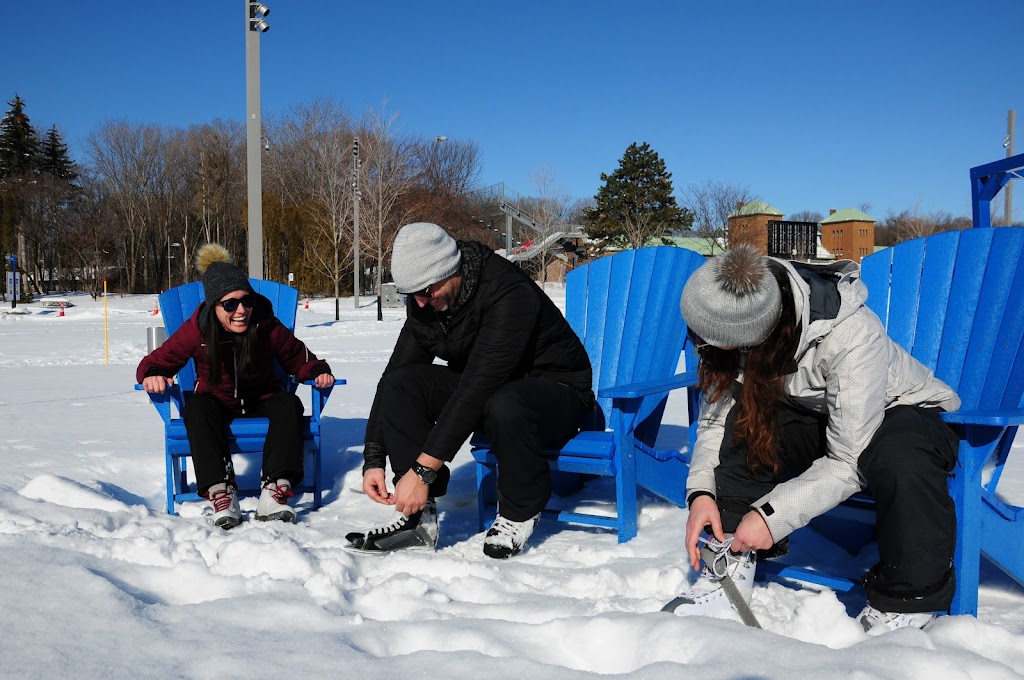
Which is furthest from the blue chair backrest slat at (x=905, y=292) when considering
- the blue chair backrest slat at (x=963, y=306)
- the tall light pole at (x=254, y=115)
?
the tall light pole at (x=254, y=115)

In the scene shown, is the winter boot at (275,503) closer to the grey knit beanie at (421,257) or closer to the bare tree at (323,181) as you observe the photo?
the grey knit beanie at (421,257)

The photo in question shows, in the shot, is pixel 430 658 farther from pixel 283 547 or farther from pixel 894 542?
pixel 894 542

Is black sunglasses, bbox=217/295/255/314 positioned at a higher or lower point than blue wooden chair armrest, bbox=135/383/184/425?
higher

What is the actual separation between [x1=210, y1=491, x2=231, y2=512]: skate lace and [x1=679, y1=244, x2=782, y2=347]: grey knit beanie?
2.02 m

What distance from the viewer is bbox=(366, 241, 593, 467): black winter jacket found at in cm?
251

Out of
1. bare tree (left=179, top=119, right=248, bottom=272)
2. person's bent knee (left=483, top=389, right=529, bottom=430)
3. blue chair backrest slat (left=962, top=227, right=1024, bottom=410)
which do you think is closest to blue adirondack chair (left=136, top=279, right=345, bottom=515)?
person's bent knee (left=483, top=389, right=529, bottom=430)

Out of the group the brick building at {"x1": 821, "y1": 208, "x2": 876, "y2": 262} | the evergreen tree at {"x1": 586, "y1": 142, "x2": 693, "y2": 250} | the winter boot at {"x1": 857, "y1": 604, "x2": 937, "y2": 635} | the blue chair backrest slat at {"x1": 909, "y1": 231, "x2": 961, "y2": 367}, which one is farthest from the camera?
the brick building at {"x1": 821, "y1": 208, "x2": 876, "y2": 262}

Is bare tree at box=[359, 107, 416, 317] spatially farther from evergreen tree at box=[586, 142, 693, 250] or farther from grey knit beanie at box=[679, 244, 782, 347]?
grey knit beanie at box=[679, 244, 782, 347]

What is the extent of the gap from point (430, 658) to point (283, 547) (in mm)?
866

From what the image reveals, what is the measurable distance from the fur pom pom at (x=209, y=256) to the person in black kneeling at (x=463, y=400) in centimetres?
140

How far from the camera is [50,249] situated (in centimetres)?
3725

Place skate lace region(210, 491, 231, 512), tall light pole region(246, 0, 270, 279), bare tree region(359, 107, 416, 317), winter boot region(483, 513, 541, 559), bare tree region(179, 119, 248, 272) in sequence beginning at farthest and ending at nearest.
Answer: bare tree region(179, 119, 248, 272) < bare tree region(359, 107, 416, 317) < tall light pole region(246, 0, 270, 279) < skate lace region(210, 491, 231, 512) < winter boot region(483, 513, 541, 559)

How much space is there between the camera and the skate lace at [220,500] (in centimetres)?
294

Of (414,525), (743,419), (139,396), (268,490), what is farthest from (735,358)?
(139,396)
